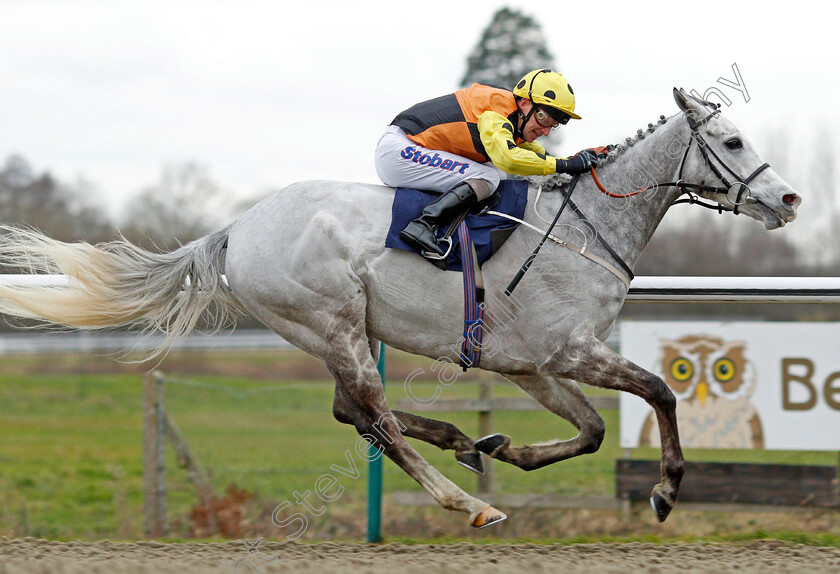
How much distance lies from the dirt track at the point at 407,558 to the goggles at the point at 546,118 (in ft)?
6.81

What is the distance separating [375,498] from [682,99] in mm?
2662

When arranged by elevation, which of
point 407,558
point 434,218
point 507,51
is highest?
point 507,51

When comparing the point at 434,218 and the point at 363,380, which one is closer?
the point at 434,218

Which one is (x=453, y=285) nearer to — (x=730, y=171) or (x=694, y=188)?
(x=694, y=188)

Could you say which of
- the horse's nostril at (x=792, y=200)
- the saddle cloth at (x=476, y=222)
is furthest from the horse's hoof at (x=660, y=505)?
the horse's nostril at (x=792, y=200)

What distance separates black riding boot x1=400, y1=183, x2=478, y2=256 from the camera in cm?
420

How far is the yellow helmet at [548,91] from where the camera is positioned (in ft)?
14.1

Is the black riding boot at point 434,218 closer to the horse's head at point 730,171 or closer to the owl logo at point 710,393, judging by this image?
the horse's head at point 730,171

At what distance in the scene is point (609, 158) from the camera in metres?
4.50

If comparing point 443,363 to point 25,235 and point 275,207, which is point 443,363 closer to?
point 275,207

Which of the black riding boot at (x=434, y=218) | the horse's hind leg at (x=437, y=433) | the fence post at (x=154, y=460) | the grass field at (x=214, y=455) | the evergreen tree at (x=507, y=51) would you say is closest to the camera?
the black riding boot at (x=434, y=218)

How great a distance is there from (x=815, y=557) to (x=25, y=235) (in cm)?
418

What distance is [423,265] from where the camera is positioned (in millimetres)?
→ 4289

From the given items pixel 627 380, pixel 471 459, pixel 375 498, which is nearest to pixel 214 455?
pixel 375 498
